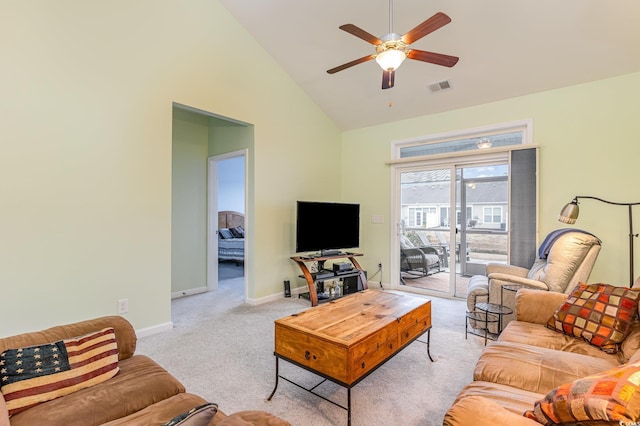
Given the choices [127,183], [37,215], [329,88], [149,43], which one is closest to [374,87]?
[329,88]

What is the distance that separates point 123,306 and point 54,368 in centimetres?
176

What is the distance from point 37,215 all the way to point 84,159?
0.60 metres

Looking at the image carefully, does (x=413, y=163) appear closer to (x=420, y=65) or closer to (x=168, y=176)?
(x=420, y=65)

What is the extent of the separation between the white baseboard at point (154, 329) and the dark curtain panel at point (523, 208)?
4171mm

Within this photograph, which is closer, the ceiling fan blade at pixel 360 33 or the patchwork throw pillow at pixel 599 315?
the patchwork throw pillow at pixel 599 315

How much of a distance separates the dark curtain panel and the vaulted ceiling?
2.85 feet

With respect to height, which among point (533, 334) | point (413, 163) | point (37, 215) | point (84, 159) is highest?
point (413, 163)

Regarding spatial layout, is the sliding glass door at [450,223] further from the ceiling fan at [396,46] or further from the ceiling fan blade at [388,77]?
the ceiling fan at [396,46]

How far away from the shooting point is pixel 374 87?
4543 millimetres

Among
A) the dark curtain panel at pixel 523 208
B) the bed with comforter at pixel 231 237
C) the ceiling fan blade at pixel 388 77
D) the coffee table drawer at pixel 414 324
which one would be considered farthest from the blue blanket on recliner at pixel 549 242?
the bed with comforter at pixel 231 237

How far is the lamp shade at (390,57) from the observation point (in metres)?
2.51

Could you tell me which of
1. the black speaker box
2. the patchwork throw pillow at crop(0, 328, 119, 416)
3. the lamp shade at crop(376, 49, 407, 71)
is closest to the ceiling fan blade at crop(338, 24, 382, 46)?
the lamp shade at crop(376, 49, 407, 71)

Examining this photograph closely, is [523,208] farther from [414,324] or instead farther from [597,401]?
[597,401]

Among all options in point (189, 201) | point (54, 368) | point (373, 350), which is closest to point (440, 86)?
point (373, 350)
